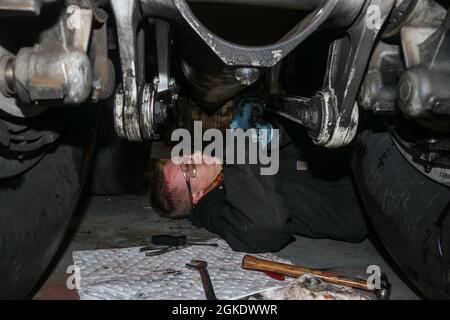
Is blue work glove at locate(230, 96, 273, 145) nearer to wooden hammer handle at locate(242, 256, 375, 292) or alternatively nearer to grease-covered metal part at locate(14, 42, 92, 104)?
wooden hammer handle at locate(242, 256, 375, 292)

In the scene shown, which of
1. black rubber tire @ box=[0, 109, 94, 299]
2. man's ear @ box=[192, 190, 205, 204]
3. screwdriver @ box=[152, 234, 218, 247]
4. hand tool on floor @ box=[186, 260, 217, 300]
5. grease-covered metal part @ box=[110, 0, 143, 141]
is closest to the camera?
grease-covered metal part @ box=[110, 0, 143, 141]

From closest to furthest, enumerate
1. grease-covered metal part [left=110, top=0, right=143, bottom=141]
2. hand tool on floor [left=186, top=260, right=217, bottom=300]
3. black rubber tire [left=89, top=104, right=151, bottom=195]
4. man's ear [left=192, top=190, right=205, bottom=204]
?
grease-covered metal part [left=110, top=0, right=143, bottom=141] → hand tool on floor [left=186, top=260, right=217, bottom=300] → black rubber tire [left=89, top=104, right=151, bottom=195] → man's ear [left=192, top=190, right=205, bottom=204]

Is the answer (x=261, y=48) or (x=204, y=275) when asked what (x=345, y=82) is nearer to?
(x=261, y=48)

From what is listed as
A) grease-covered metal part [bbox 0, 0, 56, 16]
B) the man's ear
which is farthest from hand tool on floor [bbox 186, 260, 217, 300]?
grease-covered metal part [bbox 0, 0, 56, 16]

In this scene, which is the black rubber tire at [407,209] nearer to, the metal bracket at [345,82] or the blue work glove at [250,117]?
the metal bracket at [345,82]

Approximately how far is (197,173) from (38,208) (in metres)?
0.88

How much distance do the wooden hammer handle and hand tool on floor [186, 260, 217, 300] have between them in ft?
0.32

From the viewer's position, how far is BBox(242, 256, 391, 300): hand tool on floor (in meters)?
0.94

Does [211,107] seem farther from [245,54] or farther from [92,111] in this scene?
[245,54]

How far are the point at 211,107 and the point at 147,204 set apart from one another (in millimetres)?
469

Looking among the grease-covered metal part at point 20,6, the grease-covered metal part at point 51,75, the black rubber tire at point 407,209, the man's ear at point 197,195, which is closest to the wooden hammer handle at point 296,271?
the black rubber tire at point 407,209

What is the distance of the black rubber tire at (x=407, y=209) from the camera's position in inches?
29.7

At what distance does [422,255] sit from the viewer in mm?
785
